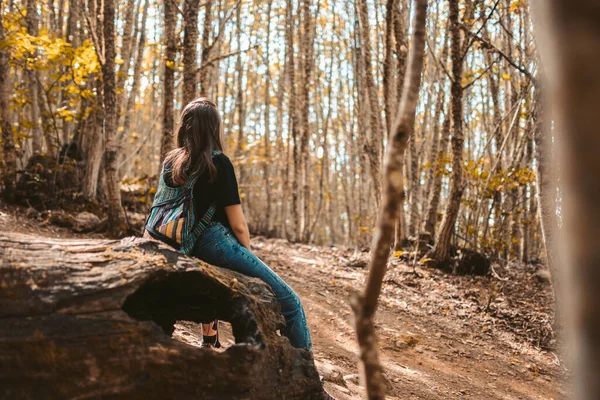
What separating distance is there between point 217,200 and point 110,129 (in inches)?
213

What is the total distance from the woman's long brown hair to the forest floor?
1.55m

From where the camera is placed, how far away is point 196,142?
10.5 ft

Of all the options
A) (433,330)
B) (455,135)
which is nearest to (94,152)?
(455,135)

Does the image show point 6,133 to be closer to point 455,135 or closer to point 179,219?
point 179,219

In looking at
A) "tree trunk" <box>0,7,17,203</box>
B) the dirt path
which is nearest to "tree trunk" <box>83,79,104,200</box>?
"tree trunk" <box>0,7,17,203</box>

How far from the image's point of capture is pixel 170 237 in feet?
9.97

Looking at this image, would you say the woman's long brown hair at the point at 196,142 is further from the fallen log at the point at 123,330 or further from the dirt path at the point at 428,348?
Result: the dirt path at the point at 428,348

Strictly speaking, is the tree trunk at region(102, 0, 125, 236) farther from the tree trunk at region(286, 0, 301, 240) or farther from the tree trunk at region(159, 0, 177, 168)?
the tree trunk at region(286, 0, 301, 240)

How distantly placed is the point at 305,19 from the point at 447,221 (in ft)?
26.9

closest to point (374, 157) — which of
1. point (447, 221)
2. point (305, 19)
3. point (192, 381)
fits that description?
point (447, 221)

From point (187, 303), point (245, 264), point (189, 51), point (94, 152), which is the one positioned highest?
point (189, 51)

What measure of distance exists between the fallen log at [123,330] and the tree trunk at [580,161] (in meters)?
1.97

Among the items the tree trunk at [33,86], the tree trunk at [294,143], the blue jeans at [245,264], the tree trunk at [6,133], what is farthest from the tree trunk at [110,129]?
the tree trunk at [294,143]

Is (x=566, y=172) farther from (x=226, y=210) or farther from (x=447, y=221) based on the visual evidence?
(x=447, y=221)
